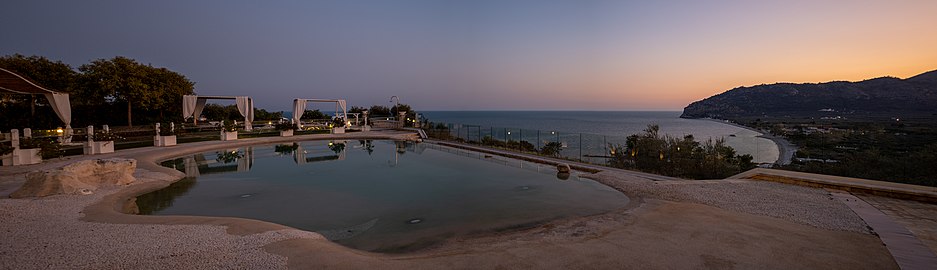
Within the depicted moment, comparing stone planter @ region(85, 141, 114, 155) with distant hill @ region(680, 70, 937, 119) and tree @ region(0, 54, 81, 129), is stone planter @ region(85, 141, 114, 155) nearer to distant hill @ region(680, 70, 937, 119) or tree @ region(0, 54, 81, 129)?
tree @ region(0, 54, 81, 129)

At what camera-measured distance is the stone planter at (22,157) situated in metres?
9.64

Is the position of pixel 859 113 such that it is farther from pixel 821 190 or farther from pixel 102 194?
pixel 102 194

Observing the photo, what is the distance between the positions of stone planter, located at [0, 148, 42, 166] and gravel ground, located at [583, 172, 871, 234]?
1522 cm

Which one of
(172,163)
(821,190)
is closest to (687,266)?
(821,190)

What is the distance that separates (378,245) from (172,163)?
10.7 meters

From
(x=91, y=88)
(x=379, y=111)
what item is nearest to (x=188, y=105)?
(x=91, y=88)

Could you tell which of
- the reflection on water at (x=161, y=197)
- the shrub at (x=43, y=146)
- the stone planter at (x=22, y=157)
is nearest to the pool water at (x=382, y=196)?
the reflection on water at (x=161, y=197)

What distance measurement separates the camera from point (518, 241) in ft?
15.3

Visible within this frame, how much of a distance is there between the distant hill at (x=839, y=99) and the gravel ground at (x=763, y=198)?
4406 centimetres

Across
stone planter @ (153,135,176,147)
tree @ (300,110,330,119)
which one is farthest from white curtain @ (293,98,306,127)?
tree @ (300,110,330,119)

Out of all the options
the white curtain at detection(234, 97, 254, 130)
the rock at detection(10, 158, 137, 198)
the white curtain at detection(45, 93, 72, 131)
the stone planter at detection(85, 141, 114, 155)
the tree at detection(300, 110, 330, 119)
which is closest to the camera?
the rock at detection(10, 158, 137, 198)

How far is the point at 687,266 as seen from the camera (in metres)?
3.63

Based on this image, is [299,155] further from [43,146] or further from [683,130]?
[683,130]

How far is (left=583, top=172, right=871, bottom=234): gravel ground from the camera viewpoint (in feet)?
17.3
